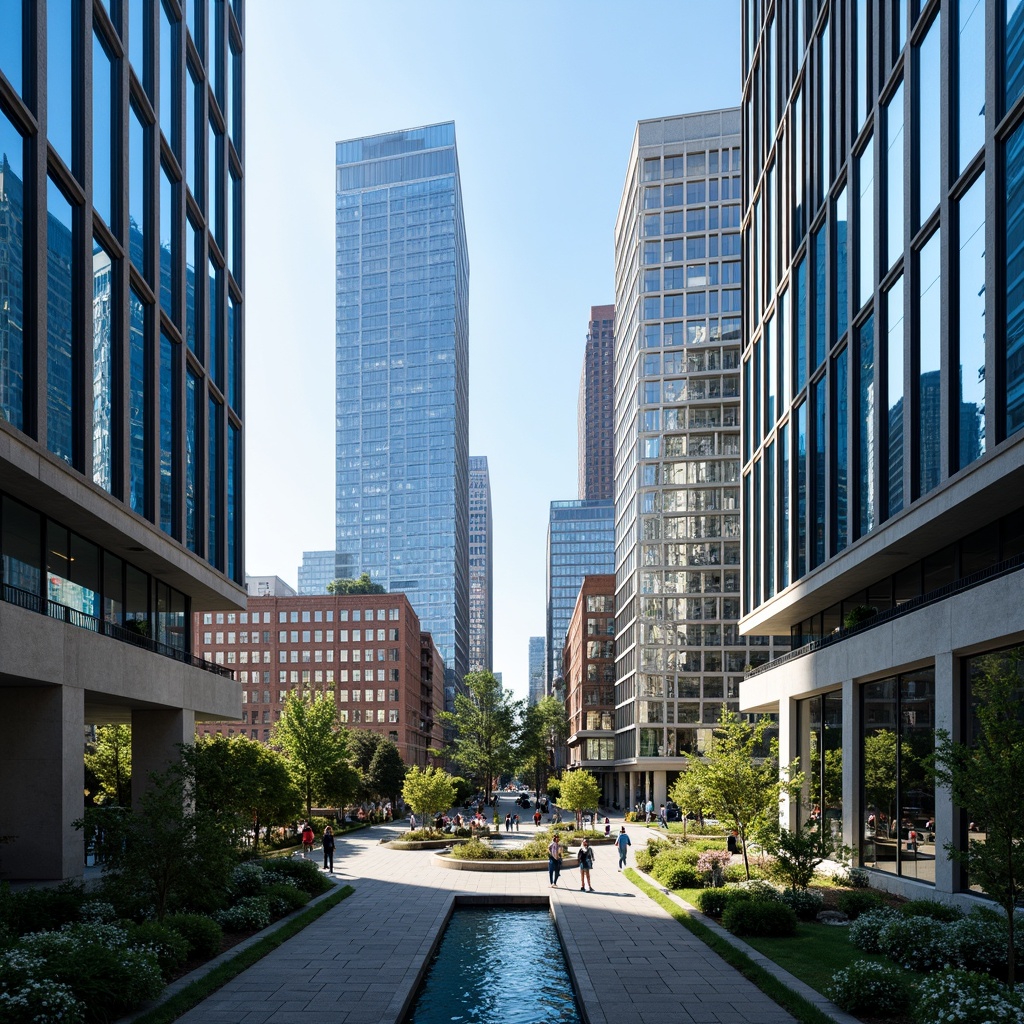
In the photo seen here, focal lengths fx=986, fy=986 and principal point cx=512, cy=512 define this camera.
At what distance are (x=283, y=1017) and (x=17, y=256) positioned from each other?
17990 mm

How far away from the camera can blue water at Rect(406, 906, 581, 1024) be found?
17609mm

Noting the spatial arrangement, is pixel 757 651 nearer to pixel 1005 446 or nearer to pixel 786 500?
pixel 786 500

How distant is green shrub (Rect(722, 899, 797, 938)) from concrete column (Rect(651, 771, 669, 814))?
A: 6365cm

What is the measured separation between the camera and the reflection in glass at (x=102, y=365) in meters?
28.1

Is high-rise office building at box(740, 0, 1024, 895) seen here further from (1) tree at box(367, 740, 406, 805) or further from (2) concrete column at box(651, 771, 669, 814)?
(1) tree at box(367, 740, 406, 805)

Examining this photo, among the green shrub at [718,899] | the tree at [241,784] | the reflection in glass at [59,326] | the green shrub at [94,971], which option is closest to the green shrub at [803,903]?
the green shrub at [718,899]

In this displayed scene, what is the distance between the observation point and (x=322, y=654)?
12938cm

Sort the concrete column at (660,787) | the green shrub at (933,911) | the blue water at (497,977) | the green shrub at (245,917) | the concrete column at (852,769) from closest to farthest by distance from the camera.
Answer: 1. the blue water at (497,977)
2. the green shrub at (933,911)
3. the green shrub at (245,917)
4. the concrete column at (852,769)
5. the concrete column at (660,787)

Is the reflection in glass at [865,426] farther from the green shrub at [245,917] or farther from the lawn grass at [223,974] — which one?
the green shrub at [245,917]

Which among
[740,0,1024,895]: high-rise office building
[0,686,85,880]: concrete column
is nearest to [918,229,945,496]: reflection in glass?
[740,0,1024,895]: high-rise office building

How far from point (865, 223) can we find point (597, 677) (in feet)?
277

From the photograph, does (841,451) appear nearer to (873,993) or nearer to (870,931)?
Result: (870,931)

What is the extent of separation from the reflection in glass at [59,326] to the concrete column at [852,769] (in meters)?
25.6

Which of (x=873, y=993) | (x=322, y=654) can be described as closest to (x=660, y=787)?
(x=322, y=654)
